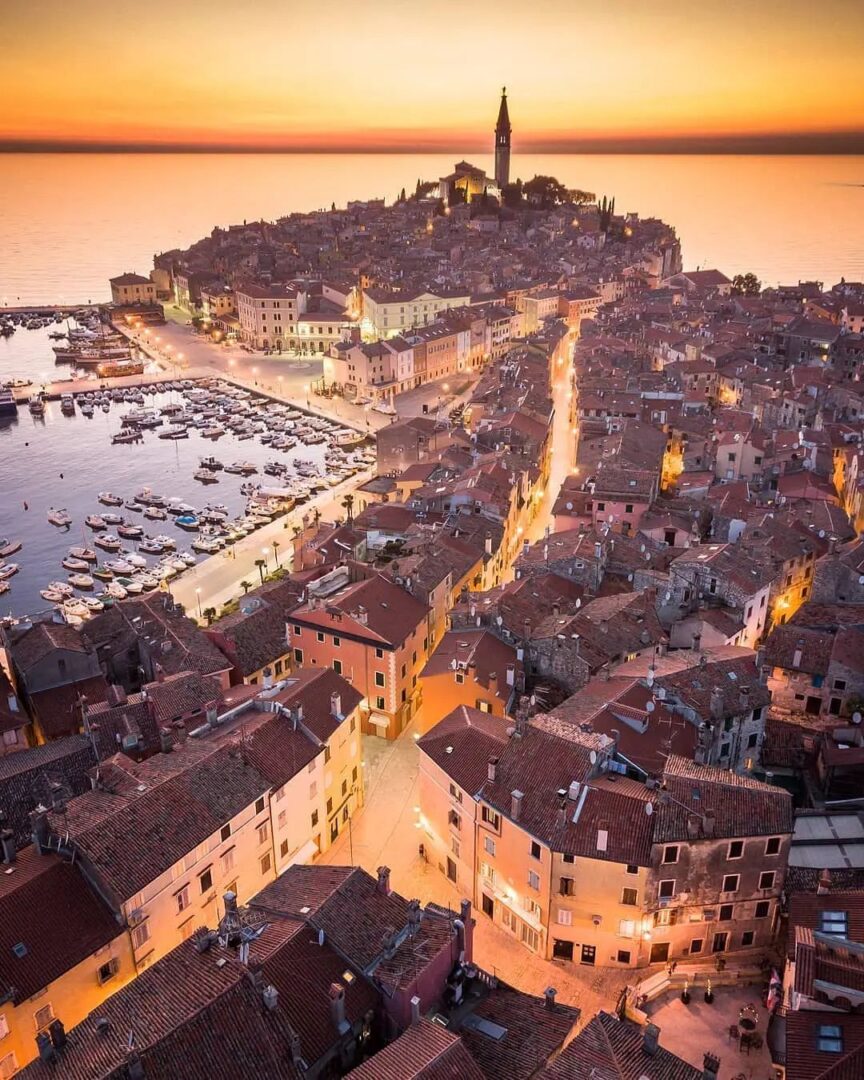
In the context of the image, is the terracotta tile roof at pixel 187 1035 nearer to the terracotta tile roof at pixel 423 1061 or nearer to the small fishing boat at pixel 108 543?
the terracotta tile roof at pixel 423 1061

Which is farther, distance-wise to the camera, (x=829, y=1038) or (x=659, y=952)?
(x=659, y=952)

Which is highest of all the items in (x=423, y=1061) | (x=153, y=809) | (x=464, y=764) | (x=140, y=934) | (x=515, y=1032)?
(x=153, y=809)

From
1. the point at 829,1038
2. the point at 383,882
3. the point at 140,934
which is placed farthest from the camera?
the point at 140,934

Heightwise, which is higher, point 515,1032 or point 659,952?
point 515,1032

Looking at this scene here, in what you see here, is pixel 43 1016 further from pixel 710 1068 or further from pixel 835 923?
pixel 835 923

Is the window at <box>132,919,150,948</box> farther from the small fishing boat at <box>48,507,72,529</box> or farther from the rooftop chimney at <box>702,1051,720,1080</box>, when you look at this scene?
the small fishing boat at <box>48,507,72,529</box>

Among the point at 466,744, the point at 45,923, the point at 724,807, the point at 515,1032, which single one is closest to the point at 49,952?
the point at 45,923

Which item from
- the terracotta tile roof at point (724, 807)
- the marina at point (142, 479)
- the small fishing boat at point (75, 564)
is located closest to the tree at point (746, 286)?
the marina at point (142, 479)
